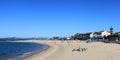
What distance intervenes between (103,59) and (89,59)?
185 cm

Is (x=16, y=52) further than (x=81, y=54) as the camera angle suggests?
Yes

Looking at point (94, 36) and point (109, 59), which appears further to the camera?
point (94, 36)

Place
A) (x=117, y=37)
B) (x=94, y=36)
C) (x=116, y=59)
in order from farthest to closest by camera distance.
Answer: (x=94, y=36)
(x=117, y=37)
(x=116, y=59)

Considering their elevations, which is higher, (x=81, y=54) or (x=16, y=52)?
(x=81, y=54)

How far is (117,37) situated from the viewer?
393 ft

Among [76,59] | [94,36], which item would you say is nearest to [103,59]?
[76,59]

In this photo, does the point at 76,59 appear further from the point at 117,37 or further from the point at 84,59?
the point at 117,37

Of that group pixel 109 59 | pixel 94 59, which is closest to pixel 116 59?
pixel 109 59

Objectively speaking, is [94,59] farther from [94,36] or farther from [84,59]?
[94,36]

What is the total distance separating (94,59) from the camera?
31.3 meters

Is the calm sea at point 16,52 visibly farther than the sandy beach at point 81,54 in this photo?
Yes

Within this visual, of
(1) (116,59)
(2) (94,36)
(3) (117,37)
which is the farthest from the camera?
(2) (94,36)

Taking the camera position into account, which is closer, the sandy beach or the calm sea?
the sandy beach

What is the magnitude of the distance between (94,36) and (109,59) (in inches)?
6263
